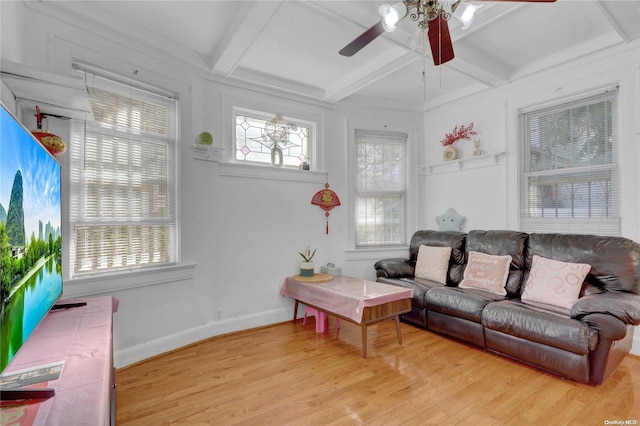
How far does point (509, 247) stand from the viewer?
322 centimetres

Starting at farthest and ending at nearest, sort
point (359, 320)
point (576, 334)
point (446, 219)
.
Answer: point (446, 219), point (359, 320), point (576, 334)

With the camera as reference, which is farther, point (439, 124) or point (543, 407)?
point (439, 124)

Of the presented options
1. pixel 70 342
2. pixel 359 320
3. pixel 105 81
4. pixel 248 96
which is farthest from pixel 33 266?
pixel 248 96

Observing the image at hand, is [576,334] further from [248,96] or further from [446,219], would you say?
[248,96]

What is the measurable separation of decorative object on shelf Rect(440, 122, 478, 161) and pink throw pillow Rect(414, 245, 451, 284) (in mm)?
1277

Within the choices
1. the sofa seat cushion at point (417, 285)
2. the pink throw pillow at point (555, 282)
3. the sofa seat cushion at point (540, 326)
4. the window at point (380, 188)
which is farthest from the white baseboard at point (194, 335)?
the pink throw pillow at point (555, 282)

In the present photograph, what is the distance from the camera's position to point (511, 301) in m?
2.80

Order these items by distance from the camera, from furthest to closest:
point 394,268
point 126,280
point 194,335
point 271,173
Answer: point 394,268
point 271,173
point 194,335
point 126,280

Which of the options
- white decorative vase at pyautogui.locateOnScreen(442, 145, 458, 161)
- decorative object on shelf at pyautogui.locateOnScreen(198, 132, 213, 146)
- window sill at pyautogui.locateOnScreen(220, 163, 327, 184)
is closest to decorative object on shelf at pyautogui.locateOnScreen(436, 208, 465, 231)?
white decorative vase at pyautogui.locateOnScreen(442, 145, 458, 161)

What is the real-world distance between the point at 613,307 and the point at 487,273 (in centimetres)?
108

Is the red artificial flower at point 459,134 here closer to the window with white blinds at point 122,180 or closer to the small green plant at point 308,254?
the small green plant at point 308,254

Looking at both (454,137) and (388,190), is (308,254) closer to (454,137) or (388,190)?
(388,190)

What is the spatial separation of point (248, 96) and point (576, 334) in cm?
357

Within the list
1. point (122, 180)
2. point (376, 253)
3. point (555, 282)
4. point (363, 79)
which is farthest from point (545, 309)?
point (122, 180)
